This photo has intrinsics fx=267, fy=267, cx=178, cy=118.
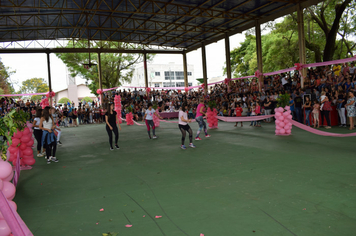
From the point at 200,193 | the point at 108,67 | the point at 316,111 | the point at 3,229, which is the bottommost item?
the point at 200,193

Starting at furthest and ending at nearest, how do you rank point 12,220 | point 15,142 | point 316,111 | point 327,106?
point 316,111 < point 327,106 < point 15,142 < point 12,220

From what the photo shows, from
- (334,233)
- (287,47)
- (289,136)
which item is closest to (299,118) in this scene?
(289,136)

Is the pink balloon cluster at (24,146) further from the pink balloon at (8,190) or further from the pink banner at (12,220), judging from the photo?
the pink banner at (12,220)

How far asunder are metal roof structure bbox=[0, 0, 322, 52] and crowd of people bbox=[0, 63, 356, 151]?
169 inches

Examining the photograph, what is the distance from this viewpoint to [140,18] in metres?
20.4

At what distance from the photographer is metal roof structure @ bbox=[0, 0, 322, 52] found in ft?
54.4

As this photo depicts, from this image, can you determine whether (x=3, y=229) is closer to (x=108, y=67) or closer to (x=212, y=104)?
(x=212, y=104)

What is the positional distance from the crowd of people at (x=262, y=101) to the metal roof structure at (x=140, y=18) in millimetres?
4303

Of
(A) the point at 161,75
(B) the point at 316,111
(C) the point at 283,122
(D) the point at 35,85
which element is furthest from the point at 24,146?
(D) the point at 35,85

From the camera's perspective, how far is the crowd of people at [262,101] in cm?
1018

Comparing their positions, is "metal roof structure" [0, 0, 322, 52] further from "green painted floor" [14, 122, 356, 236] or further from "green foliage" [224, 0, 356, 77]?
"green painted floor" [14, 122, 356, 236]

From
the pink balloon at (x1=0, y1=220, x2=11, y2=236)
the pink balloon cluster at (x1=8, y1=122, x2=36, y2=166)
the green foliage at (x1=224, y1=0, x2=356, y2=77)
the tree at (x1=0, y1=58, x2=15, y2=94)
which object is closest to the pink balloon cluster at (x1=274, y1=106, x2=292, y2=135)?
the pink balloon cluster at (x1=8, y1=122, x2=36, y2=166)

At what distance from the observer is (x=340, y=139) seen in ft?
27.7

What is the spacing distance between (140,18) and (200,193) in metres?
18.7
